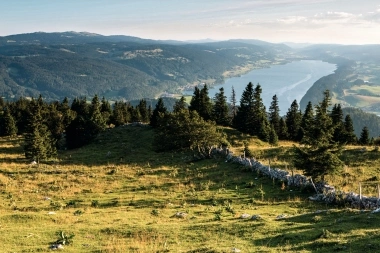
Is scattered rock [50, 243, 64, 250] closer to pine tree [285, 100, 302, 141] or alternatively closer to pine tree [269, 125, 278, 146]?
pine tree [269, 125, 278, 146]

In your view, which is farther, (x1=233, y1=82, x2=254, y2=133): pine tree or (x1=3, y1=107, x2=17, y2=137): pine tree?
(x1=3, y1=107, x2=17, y2=137): pine tree

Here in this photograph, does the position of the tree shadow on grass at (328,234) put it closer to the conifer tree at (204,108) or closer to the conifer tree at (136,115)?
the conifer tree at (204,108)

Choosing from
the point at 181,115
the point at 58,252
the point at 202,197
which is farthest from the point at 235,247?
the point at 181,115

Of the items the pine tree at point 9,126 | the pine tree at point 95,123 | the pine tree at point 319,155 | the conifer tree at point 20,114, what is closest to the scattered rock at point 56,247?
the pine tree at point 319,155

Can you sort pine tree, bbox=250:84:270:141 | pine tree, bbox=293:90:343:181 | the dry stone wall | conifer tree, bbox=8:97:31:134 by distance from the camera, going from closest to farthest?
1. the dry stone wall
2. pine tree, bbox=293:90:343:181
3. pine tree, bbox=250:84:270:141
4. conifer tree, bbox=8:97:31:134

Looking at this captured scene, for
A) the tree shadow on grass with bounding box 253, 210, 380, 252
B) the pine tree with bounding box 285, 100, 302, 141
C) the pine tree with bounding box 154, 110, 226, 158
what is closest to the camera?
the tree shadow on grass with bounding box 253, 210, 380, 252

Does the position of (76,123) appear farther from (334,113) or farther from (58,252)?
(58,252)

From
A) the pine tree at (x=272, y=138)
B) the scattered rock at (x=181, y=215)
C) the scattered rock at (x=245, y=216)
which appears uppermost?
the scattered rock at (x=245, y=216)

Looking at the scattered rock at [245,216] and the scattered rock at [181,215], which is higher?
the scattered rock at [245,216]

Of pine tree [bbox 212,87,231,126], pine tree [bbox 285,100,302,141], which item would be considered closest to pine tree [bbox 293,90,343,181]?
pine tree [bbox 212,87,231,126]

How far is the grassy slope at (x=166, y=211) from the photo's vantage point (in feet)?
51.9

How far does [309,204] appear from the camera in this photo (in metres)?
25.0

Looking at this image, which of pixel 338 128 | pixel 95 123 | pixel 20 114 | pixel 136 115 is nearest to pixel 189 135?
pixel 95 123

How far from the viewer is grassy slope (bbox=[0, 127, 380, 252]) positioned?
15.8m
